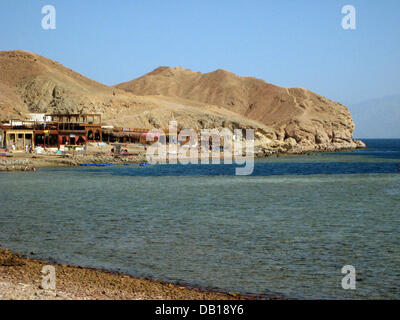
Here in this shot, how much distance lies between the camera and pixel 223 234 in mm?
18500

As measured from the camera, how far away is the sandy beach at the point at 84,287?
10.3 m

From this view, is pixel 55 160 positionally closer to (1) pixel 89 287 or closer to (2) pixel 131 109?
(1) pixel 89 287

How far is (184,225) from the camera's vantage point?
2056cm

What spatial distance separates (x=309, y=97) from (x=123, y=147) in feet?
362

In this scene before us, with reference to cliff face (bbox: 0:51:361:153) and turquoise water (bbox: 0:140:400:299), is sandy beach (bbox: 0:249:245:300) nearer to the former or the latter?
turquoise water (bbox: 0:140:400:299)

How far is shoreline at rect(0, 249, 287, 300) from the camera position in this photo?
10320 mm

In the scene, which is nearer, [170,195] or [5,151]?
[170,195]

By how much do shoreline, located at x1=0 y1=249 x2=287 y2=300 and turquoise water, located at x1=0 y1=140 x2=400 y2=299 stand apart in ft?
1.98

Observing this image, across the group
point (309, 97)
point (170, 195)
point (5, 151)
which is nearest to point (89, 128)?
point (5, 151)

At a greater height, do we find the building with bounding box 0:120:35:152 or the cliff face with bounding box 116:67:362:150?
the cliff face with bounding box 116:67:362:150

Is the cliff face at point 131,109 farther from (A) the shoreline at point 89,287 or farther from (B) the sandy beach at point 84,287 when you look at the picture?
(A) the shoreline at point 89,287

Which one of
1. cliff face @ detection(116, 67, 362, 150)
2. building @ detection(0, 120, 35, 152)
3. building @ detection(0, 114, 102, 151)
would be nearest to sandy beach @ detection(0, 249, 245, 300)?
building @ detection(0, 120, 35, 152)

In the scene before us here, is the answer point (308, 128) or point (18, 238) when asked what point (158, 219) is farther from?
A: point (308, 128)

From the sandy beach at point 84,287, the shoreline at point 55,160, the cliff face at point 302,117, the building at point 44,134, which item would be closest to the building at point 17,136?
the building at point 44,134
